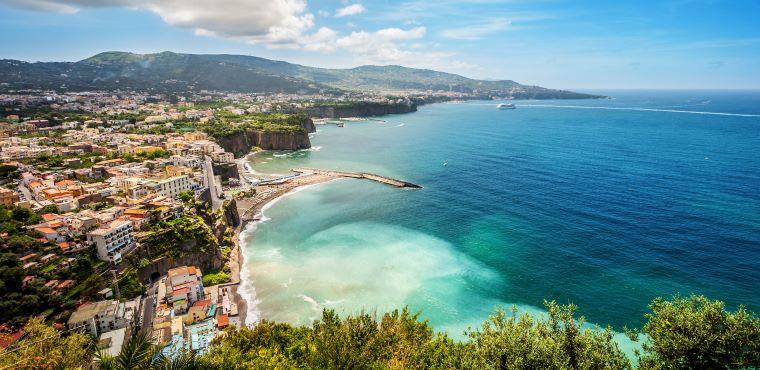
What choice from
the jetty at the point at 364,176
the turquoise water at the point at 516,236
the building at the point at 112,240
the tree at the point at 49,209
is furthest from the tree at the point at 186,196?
the jetty at the point at 364,176

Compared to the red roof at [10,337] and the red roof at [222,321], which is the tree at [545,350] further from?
the red roof at [10,337]

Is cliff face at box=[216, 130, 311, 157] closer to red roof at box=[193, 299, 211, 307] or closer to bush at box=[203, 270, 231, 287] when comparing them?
bush at box=[203, 270, 231, 287]

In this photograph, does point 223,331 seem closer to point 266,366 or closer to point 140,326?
point 140,326

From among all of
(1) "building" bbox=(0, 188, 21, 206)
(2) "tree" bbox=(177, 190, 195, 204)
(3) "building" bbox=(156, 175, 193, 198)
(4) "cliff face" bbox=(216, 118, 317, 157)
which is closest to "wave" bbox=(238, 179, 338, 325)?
(2) "tree" bbox=(177, 190, 195, 204)

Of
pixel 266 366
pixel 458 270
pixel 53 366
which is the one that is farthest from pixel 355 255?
pixel 53 366

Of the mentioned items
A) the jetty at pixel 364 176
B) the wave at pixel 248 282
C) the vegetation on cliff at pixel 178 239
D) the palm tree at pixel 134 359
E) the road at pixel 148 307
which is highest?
the palm tree at pixel 134 359

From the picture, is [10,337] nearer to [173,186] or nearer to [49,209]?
[49,209]
